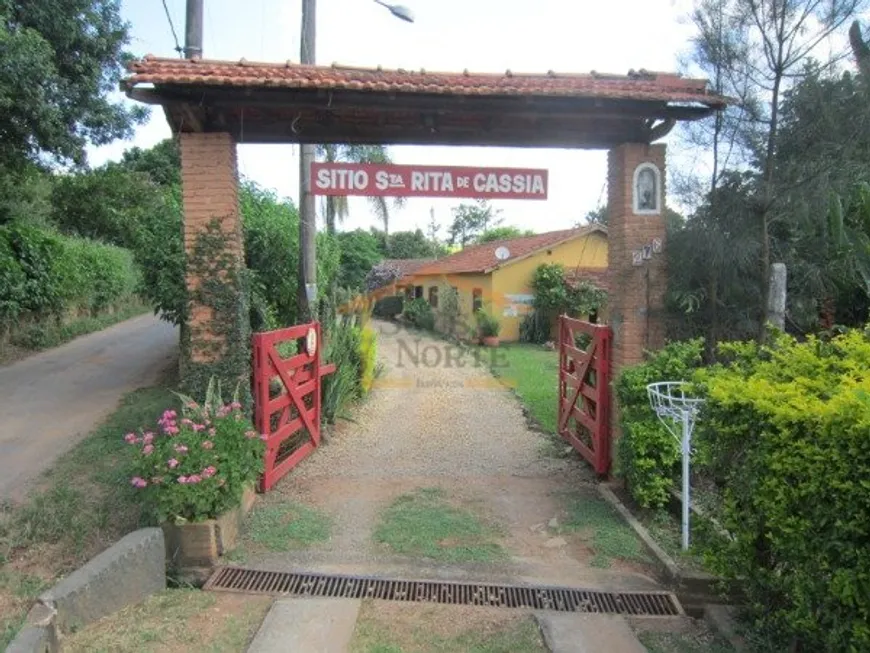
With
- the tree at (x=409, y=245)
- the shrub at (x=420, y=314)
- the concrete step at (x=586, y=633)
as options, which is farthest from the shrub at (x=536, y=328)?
the tree at (x=409, y=245)

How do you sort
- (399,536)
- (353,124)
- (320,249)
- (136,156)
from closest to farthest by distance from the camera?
(399,536) → (353,124) → (320,249) → (136,156)

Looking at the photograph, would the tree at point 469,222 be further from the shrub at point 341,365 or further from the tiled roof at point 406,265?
the shrub at point 341,365

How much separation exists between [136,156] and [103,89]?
75.6 ft

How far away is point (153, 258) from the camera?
8117 mm

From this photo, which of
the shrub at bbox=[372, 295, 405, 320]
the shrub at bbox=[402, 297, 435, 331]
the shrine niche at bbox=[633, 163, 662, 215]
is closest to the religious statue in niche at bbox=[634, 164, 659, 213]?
the shrine niche at bbox=[633, 163, 662, 215]

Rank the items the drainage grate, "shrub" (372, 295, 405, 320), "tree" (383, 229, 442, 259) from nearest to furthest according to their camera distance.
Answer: the drainage grate → "shrub" (372, 295, 405, 320) → "tree" (383, 229, 442, 259)

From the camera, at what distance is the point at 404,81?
17.9ft

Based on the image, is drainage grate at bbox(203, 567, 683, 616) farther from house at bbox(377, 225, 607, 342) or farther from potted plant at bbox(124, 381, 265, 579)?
house at bbox(377, 225, 607, 342)

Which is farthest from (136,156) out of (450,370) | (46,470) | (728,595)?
(728,595)

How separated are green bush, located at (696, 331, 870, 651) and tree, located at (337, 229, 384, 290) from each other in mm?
32266

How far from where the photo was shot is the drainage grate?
3.86 metres

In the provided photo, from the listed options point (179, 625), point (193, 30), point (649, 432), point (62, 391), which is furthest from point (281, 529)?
point (193, 30)

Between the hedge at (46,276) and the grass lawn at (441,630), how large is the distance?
31.1 feet

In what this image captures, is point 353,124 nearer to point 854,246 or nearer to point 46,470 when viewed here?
point 46,470
